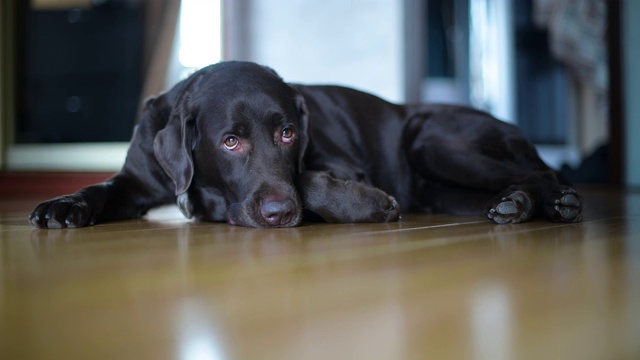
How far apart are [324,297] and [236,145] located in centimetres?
120

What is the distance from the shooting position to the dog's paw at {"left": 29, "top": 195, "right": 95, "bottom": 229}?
2100 mm

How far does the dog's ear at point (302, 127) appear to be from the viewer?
234 centimetres

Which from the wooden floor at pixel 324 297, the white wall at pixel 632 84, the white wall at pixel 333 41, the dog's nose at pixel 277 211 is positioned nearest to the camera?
the wooden floor at pixel 324 297

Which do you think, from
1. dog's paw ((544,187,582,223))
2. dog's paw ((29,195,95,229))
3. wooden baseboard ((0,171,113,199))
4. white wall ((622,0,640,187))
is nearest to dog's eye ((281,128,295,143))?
dog's paw ((29,195,95,229))

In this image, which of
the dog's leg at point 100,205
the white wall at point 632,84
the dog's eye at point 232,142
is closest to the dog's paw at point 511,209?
the dog's eye at point 232,142

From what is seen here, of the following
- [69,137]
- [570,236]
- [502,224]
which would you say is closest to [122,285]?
[570,236]

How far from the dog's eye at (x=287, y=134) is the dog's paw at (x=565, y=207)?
839mm

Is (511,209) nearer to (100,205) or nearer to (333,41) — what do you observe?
(100,205)

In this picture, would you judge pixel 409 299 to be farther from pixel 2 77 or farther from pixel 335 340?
pixel 2 77

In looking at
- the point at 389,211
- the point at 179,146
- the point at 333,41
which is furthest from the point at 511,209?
the point at 333,41

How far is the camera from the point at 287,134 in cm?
226

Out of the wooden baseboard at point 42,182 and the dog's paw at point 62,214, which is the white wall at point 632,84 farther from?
the dog's paw at point 62,214

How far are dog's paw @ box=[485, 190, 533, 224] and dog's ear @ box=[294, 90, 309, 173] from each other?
2.07 feet

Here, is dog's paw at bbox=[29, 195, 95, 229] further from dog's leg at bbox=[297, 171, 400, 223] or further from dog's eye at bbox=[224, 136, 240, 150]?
dog's leg at bbox=[297, 171, 400, 223]
